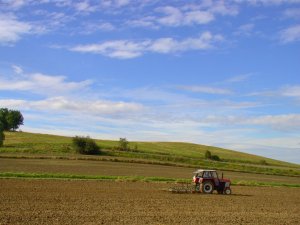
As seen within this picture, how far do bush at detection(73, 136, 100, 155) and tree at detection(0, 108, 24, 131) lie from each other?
67.6 meters

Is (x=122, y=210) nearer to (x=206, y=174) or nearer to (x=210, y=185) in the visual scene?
(x=210, y=185)

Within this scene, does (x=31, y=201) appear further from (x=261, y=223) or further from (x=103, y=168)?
(x=103, y=168)

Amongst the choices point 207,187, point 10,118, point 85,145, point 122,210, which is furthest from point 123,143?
point 122,210

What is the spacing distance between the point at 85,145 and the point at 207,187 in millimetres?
48353

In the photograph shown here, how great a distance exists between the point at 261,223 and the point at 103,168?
43758 mm

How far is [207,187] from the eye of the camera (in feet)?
123

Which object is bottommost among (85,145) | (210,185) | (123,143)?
(210,185)

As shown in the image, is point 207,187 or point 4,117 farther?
point 4,117

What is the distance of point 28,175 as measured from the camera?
45812 millimetres

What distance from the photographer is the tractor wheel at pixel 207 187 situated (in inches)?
1462

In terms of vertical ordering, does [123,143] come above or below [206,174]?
above

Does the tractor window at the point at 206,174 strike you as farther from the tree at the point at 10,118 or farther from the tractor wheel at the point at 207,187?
the tree at the point at 10,118

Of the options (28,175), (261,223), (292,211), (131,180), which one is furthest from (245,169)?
(261,223)

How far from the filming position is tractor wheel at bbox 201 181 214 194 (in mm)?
37125
